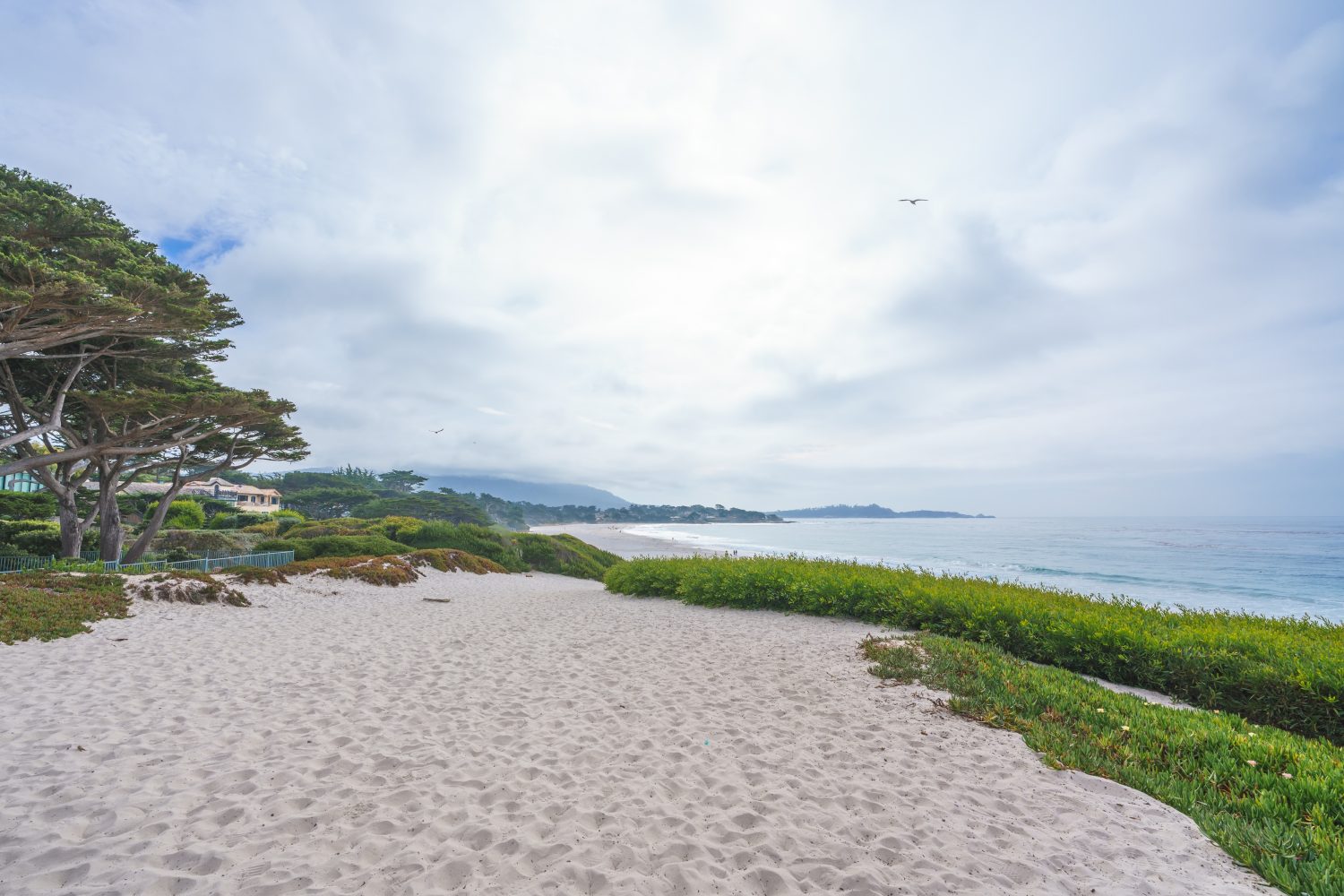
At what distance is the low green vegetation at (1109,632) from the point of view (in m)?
5.73

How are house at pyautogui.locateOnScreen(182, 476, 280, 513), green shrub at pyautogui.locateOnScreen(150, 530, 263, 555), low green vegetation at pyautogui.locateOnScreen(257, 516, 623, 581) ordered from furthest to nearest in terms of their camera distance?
house at pyautogui.locateOnScreen(182, 476, 280, 513)
low green vegetation at pyautogui.locateOnScreen(257, 516, 623, 581)
green shrub at pyautogui.locateOnScreen(150, 530, 263, 555)

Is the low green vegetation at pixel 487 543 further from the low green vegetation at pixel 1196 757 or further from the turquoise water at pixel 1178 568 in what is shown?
the low green vegetation at pixel 1196 757

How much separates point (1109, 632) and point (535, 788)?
25.0 feet

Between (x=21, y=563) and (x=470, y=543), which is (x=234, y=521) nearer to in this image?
(x=470, y=543)

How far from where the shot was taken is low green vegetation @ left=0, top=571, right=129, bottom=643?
7.93 meters

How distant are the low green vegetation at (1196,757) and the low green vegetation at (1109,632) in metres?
0.96

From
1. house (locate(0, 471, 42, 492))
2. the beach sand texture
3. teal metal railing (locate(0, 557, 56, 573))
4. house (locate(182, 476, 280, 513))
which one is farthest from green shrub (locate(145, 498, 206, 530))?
house (locate(182, 476, 280, 513))

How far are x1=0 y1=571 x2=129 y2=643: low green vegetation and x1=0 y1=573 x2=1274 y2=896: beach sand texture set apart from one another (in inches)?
27.5

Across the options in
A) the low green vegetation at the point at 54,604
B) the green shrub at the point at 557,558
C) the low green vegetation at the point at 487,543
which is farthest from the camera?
the green shrub at the point at 557,558

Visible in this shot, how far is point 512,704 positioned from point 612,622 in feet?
16.5

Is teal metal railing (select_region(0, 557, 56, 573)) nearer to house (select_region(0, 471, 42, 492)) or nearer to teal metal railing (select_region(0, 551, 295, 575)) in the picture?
teal metal railing (select_region(0, 551, 295, 575))

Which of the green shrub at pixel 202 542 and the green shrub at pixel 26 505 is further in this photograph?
the green shrub at pixel 202 542

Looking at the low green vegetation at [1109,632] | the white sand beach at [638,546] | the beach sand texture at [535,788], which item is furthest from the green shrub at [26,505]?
the low green vegetation at [1109,632]

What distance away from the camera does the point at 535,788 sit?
13.1 feet
